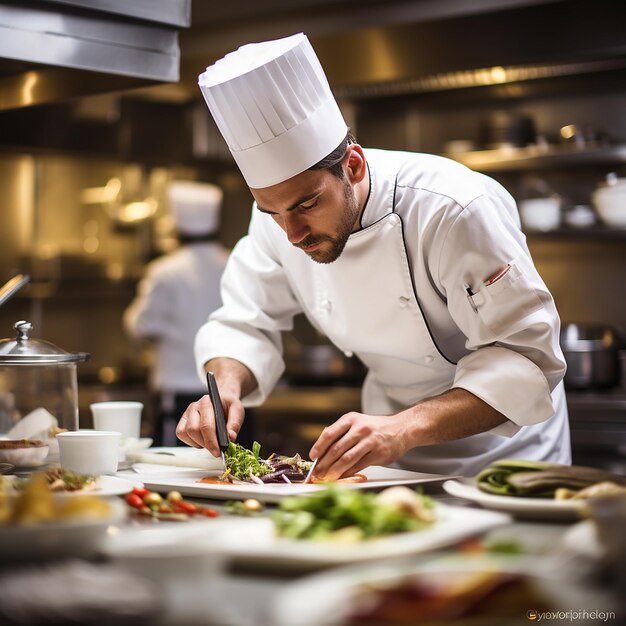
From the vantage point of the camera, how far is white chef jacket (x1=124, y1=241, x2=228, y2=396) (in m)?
4.95

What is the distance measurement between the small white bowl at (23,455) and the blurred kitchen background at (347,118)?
913 mm

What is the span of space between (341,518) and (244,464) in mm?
670

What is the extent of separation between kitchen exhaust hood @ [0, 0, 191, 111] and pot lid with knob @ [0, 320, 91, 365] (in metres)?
0.66

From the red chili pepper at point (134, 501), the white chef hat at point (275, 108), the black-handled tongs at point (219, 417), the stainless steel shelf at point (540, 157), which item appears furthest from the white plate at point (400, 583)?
the stainless steel shelf at point (540, 157)

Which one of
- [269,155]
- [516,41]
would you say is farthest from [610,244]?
[269,155]

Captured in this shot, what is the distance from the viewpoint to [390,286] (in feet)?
6.93

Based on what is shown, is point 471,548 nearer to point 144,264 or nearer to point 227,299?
point 227,299

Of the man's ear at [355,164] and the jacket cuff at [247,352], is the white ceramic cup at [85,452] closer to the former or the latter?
the jacket cuff at [247,352]

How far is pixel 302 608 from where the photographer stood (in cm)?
82

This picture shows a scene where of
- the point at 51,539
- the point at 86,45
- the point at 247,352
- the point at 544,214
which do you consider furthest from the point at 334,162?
the point at 544,214

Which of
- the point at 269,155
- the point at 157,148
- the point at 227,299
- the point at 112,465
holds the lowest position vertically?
the point at 112,465

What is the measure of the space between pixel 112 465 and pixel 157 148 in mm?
4269

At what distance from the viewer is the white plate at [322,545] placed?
3.35 ft

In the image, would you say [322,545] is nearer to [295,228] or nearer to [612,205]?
[295,228]
